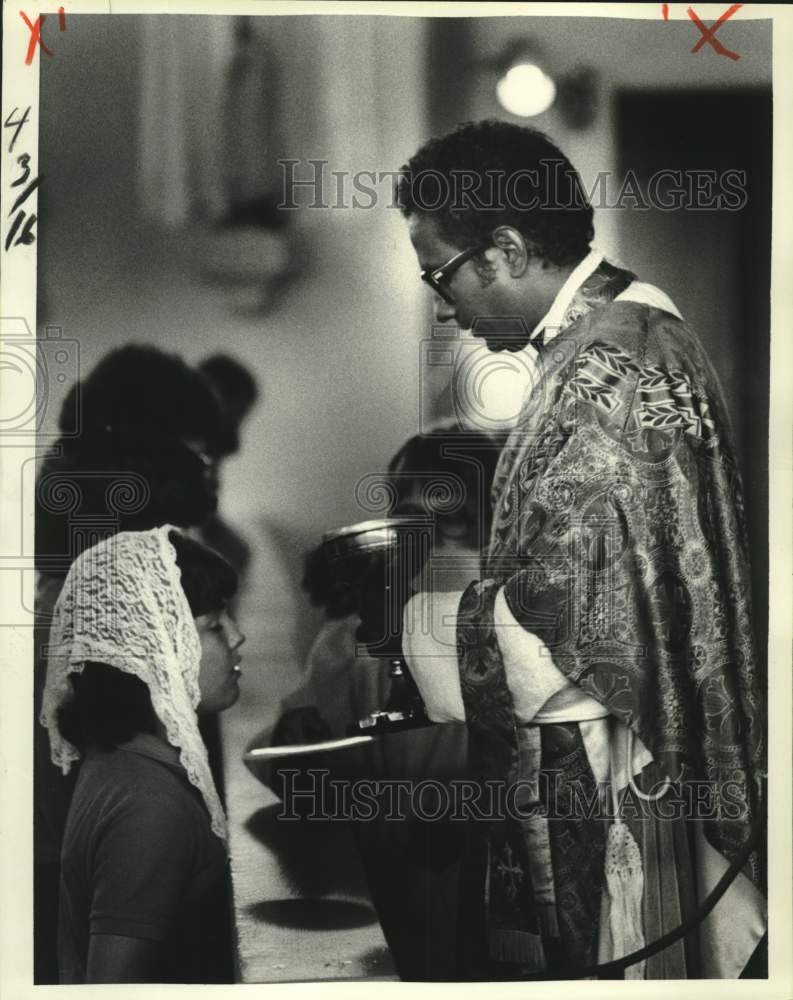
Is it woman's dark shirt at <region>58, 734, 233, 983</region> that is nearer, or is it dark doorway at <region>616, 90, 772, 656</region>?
woman's dark shirt at <region>58, 734, 233, 983</region>

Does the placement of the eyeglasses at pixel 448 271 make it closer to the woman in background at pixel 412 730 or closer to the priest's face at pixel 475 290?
the priest's face at pixel 475 290

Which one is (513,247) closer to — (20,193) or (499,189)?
(499,189)

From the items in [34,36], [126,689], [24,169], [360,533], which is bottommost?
[126,689]

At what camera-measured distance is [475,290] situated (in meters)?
2.17

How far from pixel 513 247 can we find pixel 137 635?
3.37 ft

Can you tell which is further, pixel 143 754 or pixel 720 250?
pixel 720 250

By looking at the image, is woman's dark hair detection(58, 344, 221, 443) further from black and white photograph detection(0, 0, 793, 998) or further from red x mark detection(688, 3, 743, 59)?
red x mark detection(688, 3, 743, 59)

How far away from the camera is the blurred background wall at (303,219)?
84.1 inches

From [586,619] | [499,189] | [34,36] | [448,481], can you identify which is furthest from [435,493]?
[34,36]

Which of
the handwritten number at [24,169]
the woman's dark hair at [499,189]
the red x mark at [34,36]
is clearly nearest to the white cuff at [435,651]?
the woman's dark hair at [499,189]

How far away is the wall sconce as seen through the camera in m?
2.18

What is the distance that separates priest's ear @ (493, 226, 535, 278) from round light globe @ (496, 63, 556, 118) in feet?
0.75

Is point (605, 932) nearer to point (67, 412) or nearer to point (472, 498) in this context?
point (472, 498)

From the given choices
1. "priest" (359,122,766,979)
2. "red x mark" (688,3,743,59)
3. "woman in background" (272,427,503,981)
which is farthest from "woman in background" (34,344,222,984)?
"red x mark" (688,3,743,59)
